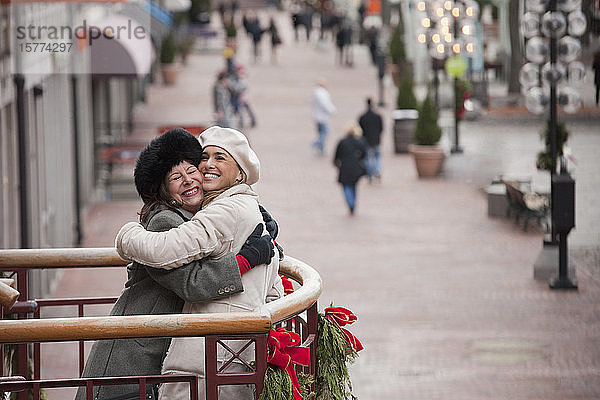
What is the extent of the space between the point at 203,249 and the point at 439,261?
563 inches

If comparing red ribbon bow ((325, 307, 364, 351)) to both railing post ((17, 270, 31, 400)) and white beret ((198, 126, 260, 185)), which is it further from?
railing post ((17, 270, 31, 400))

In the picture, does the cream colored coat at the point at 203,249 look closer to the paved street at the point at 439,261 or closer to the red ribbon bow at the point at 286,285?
the red ribbon bow at the point at 286,285

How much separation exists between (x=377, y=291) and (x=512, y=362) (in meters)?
4.18

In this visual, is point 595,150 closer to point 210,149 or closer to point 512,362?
point 512,362

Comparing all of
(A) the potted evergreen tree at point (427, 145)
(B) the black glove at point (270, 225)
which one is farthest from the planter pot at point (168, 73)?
(B) the black glove at point (270, 225)

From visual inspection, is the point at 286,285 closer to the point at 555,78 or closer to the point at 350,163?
the point at 555,78

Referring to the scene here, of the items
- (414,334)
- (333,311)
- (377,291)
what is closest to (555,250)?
(377,291)

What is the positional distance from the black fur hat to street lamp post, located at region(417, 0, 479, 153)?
25.1 meters

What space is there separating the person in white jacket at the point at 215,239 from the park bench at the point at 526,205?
16.0m

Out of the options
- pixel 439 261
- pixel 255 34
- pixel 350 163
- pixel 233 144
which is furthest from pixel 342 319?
pixel 255 34

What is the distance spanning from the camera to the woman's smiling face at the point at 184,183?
533cm

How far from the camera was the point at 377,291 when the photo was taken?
1706 centimetres

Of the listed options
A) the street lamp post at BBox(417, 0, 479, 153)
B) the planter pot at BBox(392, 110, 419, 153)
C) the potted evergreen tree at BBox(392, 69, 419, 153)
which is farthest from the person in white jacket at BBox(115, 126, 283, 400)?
the planter pot at BBox(392, 110, 419, 153)

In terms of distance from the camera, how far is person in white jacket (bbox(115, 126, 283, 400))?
5078mm
